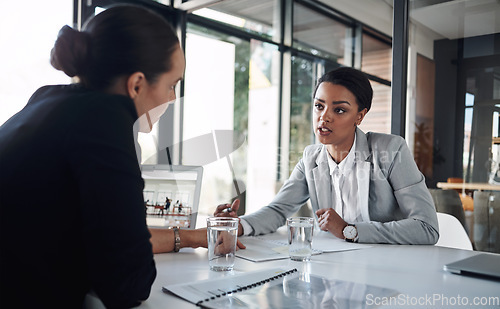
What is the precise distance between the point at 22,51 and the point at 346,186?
7.25 ft

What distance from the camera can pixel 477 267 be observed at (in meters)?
1.01

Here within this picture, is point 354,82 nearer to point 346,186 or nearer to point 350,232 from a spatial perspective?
point 346,186

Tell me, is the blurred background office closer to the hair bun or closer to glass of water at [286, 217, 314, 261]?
the hair bun

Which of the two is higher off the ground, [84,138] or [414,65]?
[414,65]

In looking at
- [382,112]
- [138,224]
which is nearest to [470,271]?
[138,224]

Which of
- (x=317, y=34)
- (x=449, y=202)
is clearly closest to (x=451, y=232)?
(x=449, y=202)

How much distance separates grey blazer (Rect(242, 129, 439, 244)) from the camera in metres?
1.44

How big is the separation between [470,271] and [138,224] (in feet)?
2.59

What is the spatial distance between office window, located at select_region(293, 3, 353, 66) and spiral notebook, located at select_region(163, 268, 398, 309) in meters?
3.71

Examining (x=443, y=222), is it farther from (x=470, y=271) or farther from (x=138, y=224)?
(x=138, y=224)

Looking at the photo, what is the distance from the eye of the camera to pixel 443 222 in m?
1.72

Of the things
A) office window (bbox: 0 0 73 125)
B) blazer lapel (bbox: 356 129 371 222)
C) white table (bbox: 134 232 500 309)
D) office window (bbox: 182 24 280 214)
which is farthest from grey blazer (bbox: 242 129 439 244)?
office window (bbox: 182 24 280 214)

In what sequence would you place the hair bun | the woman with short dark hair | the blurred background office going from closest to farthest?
the hair bun, the woman with short dark hair, the blurred background office

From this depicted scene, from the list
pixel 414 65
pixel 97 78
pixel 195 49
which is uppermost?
pixel 195 49
